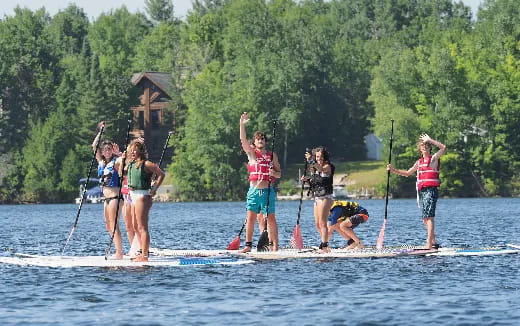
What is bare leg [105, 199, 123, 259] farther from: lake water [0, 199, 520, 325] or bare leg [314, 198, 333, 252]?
bare leg [314, 198, 333, 252]

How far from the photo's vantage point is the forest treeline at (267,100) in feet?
325

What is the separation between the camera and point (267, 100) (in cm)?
10869

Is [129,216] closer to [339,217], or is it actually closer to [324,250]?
[324,250]

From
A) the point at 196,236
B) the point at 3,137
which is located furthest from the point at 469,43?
the point at 196,236

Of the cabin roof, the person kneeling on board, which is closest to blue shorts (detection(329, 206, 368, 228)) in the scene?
the person kneeling on board

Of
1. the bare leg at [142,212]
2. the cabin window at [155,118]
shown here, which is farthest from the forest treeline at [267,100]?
the bare leg at [142,212]

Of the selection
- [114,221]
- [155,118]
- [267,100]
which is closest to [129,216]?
[114,221]

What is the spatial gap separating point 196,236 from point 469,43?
69.9 meters

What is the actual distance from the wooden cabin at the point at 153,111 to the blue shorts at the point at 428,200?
88005 millimetres

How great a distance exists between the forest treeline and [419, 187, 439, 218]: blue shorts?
68.8 m

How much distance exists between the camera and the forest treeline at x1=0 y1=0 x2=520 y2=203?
9912 cm

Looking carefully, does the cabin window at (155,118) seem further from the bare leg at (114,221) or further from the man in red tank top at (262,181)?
the bare leg at (114,221)

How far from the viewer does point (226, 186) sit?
104m

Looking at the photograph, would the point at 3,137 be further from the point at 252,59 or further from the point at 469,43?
the point at 469,43
